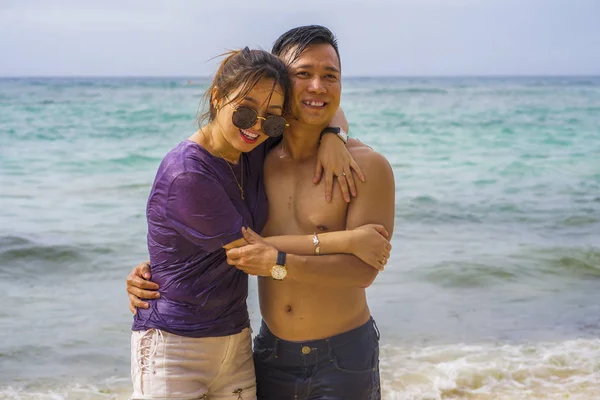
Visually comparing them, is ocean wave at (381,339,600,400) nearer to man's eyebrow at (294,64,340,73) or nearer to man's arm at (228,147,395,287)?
man's arm at (228,147,395,287)

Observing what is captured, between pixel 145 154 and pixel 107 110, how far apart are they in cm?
1382

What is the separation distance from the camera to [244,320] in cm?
280

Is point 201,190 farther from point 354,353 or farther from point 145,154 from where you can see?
point 145,154

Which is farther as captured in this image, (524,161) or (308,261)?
(524,161)

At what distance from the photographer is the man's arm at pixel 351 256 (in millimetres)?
2604

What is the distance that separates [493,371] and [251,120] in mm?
3455

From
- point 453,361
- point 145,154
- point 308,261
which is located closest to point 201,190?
point 308,261

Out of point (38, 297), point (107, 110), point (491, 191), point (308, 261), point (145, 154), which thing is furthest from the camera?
point (107, 110)

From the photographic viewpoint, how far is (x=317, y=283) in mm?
2703

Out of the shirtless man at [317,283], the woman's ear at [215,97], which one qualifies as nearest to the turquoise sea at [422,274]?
the woman's ear at [215,97]

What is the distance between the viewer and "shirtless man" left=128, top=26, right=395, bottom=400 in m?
2.82

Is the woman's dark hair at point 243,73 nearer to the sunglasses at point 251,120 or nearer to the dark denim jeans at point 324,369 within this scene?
the sunglasses at point 251,120

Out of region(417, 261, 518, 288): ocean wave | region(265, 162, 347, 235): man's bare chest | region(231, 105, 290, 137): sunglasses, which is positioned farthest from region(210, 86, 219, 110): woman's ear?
region(417, 261, 518, 288): ocean wave

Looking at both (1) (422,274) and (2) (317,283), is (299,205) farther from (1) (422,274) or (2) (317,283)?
(1) (422,274)
